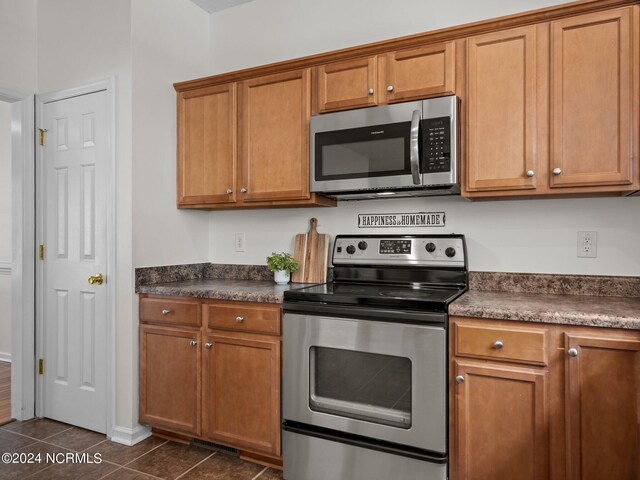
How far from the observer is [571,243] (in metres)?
2.18

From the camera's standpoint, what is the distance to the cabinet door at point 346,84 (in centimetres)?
228

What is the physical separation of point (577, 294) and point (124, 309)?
8.02 feet

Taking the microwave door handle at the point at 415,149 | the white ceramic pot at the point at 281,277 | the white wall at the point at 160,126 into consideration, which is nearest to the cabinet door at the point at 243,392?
the white ceramic pot at the point at 281,277

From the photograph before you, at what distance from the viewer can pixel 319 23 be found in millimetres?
2822

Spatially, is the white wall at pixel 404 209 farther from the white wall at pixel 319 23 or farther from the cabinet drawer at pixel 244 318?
the cabinet drawer at pixel 244 318

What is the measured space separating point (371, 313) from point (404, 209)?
84 centimetres

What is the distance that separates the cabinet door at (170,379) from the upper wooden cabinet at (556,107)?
1701 mm

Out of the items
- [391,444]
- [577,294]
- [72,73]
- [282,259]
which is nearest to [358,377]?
[391,444]

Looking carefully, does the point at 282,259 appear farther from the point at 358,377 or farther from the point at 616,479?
the point at 616,479

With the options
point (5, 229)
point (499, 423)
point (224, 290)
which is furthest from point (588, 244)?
point (5, 229)

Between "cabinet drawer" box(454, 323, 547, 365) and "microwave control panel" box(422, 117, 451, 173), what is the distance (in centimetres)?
75

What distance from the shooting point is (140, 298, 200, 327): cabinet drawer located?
242cm

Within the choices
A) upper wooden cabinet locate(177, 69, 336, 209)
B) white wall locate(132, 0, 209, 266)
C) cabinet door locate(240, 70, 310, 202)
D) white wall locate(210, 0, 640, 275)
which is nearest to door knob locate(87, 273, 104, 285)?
white wall locate(132, 0, 209, 266)

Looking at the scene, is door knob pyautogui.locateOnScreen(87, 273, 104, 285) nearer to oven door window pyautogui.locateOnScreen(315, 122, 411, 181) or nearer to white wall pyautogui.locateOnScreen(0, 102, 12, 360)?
oven door window pyautogui.locateOnScreen(315, 122, 411, 181)
